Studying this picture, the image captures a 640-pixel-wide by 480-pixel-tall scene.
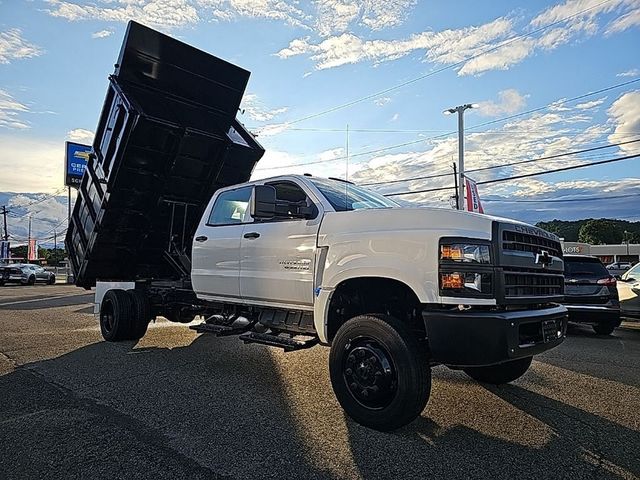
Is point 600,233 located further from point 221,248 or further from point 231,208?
point 221,248

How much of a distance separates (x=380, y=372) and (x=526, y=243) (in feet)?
5.05

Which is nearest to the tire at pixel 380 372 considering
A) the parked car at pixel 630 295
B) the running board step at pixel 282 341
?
the running board step at pixel 282 341

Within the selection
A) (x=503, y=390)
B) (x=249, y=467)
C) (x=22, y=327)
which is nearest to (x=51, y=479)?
(x=249, y=467)

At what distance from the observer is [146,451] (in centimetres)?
343

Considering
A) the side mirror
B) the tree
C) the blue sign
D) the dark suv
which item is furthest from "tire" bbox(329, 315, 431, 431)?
the tree

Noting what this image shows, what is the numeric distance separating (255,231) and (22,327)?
20.7 ft

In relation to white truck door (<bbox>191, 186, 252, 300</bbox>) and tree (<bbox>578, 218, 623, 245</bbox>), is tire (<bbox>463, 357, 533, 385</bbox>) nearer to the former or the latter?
white truck door (<bbox>191, 186, 252, 300</bbox>)

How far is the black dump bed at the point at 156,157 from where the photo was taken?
6794 mm

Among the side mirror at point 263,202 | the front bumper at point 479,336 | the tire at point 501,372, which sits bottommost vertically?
the tire at point 501,372

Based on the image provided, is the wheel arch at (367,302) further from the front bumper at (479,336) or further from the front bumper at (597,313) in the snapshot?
the front bumper at (597,313)

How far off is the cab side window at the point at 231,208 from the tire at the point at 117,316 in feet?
7.19

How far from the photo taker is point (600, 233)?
8375cm

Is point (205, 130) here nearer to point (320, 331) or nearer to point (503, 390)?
point (320, 331)

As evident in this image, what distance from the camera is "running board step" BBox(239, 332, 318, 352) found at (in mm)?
4699
